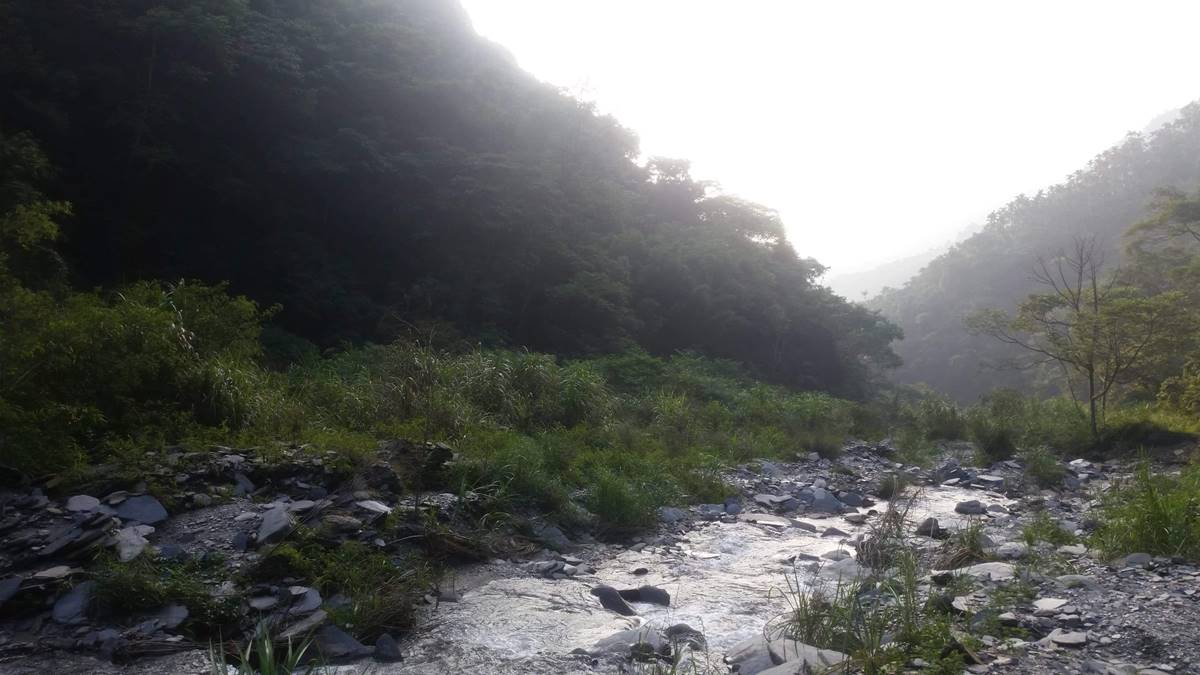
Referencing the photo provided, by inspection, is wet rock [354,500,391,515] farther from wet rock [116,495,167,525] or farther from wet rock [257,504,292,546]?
wet rock [116,495,167,525]

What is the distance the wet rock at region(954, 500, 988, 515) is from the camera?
28.6 ft

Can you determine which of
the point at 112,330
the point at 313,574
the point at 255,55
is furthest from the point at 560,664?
the point at 255,55

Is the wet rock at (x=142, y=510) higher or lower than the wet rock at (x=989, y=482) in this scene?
higher

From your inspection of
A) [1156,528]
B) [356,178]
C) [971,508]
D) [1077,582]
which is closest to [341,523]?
[1077,582]

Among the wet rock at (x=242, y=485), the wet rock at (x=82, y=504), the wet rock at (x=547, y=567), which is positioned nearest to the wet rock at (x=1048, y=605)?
the wet rock at (x=547, y=567)

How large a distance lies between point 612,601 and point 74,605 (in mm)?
3171

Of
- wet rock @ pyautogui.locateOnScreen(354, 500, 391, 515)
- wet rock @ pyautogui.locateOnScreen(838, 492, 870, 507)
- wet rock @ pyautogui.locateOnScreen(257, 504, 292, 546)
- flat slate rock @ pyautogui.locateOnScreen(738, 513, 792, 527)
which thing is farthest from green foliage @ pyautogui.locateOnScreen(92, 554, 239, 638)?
wet rock @ pyautogui.locateOnScreen(838, 492, 870, 507)

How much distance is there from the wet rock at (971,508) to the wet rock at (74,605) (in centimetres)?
792

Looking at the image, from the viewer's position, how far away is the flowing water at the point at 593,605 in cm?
459

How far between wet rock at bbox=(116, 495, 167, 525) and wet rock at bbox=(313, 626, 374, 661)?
1864 millimetres

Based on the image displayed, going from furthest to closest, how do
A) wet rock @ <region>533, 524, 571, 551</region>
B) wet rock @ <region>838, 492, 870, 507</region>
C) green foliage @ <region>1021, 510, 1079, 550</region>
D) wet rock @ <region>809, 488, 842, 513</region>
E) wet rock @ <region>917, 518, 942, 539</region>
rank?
wet rock @ <region>838, 492, 870, 507</region> < wet rock @ <region>809, 488, 842, 513</region> < wet rock @ <region>917, 518, 942, 539</region> < wet rock @ <region>533, 524, 571, 551</region> < green foliage @ <region>1021, 510, 1079, 550</region>

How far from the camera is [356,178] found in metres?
21.8

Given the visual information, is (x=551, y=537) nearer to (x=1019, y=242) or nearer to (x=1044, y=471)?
(x=1044, y=471)

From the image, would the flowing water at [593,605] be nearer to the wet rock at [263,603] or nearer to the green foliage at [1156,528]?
the wet rock at [263,603]
